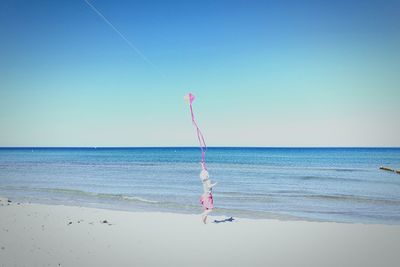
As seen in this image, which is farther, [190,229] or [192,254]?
[190,229]

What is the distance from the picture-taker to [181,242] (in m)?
9.02

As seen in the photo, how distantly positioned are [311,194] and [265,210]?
21.1 ft

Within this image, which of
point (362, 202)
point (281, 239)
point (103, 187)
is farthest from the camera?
point (103, 187)

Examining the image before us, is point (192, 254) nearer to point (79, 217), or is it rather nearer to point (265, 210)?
point (79, 217)

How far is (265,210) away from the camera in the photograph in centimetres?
1547

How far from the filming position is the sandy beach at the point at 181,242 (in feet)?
24.8

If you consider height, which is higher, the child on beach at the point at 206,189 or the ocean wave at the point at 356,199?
the child on beach at the point at 206,189

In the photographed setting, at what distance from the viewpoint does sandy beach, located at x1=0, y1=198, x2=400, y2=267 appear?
7.56 metres

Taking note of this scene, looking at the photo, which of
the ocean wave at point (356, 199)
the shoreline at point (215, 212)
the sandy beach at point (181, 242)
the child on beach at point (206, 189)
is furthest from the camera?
the ocean wave at point (356, 199)

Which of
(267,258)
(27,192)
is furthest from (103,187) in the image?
(267,258)

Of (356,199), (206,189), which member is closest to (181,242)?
(206,189)

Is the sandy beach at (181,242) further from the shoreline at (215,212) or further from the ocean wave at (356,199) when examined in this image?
the ocean wave at (356,199)

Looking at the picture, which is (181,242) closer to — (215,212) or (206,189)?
(206,189)

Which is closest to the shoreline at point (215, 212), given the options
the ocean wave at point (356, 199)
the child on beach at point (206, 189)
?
the child on beach at point (206, 189)
